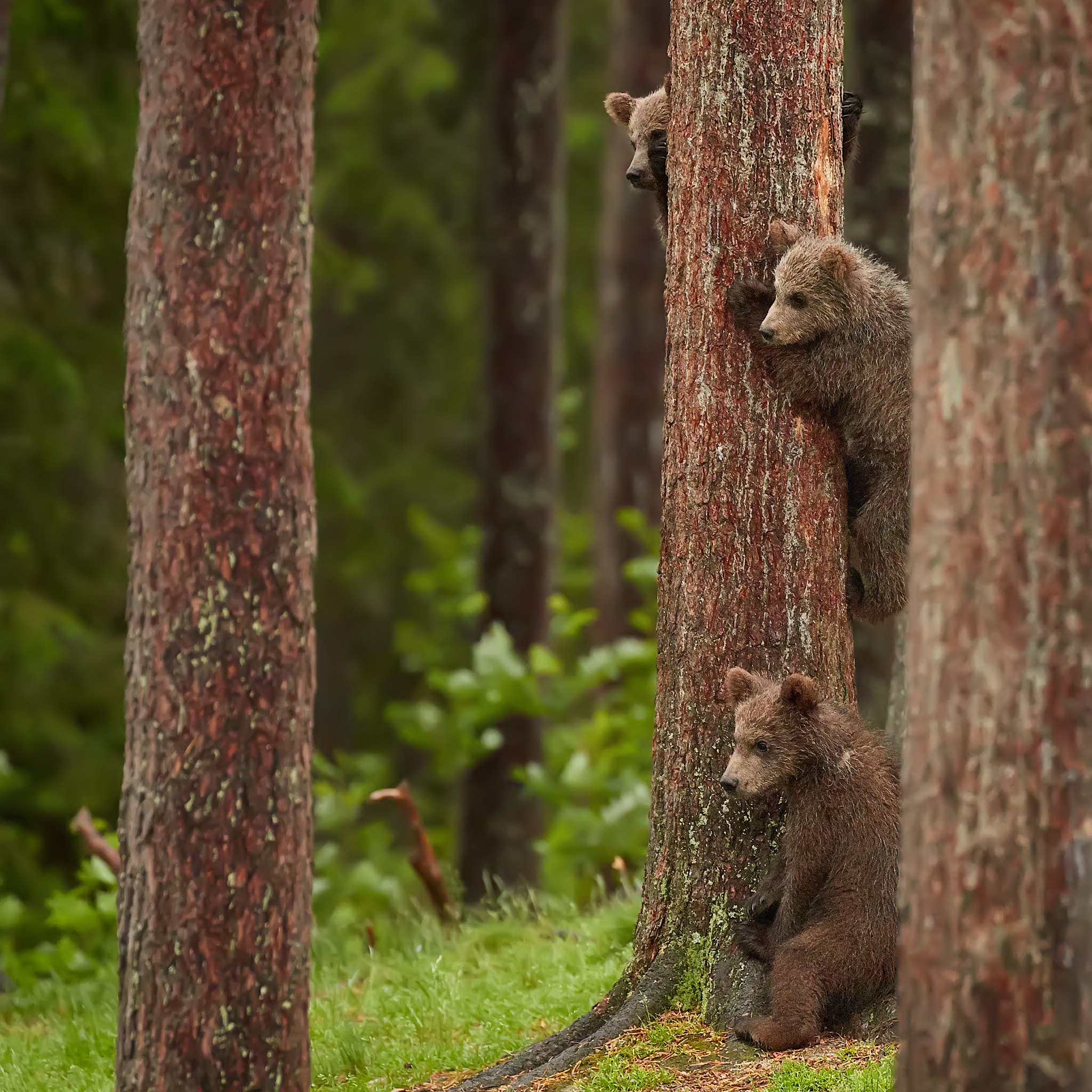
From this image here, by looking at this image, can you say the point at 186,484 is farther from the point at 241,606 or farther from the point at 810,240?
A: the point at 810,240

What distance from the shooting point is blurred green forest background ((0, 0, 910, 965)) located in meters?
9.66

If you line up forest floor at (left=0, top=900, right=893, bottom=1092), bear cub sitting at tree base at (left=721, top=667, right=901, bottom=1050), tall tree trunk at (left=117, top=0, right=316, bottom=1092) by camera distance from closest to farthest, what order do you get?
tall tree trunk at (left=117, top=0, right=316, bottom=1092) < forest floor at (left=0, top=900, right=893, bottom=1092) < bear cub sitting at tree base at (left=721, top=667, right=901, bottom=1050)

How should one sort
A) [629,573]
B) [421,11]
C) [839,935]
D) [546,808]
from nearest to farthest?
1. [839,935]
2. [629,573]
3. [421,11]
4. [546,808]

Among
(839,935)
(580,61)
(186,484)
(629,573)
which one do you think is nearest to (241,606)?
(186,484)

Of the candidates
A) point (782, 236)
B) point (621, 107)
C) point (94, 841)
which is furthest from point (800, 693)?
point (94, 841)

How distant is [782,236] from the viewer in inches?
203

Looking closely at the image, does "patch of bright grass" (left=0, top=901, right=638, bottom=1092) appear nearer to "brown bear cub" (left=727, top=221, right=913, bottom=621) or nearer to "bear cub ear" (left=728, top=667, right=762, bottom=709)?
"bear cub ear" (left=728, top=667, right=762, bottom=709)

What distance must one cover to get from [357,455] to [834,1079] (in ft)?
46.9

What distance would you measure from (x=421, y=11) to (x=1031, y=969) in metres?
12.7

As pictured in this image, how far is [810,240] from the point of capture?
5.18 m

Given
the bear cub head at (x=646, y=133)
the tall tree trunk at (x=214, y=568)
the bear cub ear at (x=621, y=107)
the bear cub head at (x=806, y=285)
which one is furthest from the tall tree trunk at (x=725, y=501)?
the bear cub ear at (x=621, y=107)

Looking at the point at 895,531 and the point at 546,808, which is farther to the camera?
the point at 546,808

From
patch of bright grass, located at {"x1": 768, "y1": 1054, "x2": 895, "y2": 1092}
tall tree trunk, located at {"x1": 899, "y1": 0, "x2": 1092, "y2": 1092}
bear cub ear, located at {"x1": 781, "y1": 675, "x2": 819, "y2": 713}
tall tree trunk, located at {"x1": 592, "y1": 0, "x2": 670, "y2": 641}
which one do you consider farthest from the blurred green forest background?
tall tree trunk, located at {"x1": 899, "y1": 0, "x2": 1092, "y2": 1092}

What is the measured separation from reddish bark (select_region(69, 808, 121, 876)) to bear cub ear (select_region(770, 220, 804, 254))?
15.6 feet
